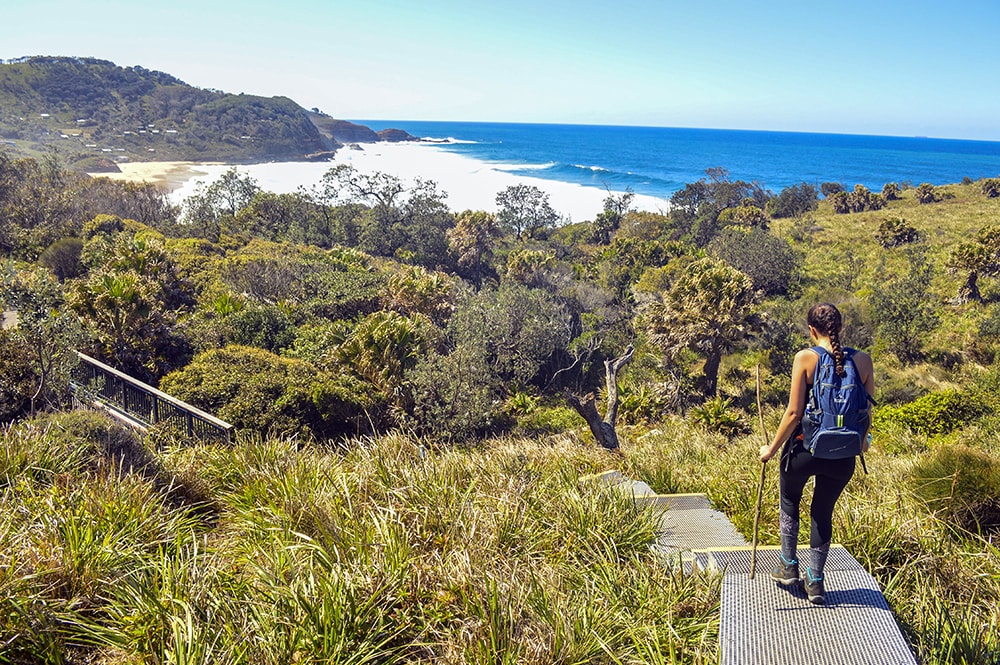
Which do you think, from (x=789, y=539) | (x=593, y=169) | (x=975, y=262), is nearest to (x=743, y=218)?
(x=975, y=262)

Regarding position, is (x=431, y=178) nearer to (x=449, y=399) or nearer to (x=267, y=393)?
(x=449, y=399)

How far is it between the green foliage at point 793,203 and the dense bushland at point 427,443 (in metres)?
14.6

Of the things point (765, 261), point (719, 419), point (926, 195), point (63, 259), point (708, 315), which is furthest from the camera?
point (926, 195)

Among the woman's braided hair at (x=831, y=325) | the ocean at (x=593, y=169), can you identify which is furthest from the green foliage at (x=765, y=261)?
the woman's braided hair at (x=831, y=325)

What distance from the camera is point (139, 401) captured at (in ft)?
30.2

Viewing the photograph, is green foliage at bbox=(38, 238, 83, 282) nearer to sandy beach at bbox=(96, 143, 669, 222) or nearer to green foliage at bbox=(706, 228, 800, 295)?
green foliage at bbox=(706, 228, 800, 295)

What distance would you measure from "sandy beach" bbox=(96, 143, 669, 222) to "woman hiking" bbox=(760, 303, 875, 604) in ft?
188

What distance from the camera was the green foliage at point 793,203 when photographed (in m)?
50.3

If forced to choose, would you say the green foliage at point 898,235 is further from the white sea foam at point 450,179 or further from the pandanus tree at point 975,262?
the white sea foam at point 450,179

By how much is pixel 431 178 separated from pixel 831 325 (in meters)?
89.7

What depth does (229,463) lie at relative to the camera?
17.7 ft

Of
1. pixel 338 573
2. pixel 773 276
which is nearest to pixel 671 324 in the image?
pixel 773 276

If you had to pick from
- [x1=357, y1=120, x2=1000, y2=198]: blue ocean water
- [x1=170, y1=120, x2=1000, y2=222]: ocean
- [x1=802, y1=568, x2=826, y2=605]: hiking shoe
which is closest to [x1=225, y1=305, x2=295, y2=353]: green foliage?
[x1=802, y1=568, x2=826, y2=605]: hiking shoe

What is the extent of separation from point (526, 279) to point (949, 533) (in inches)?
1026
